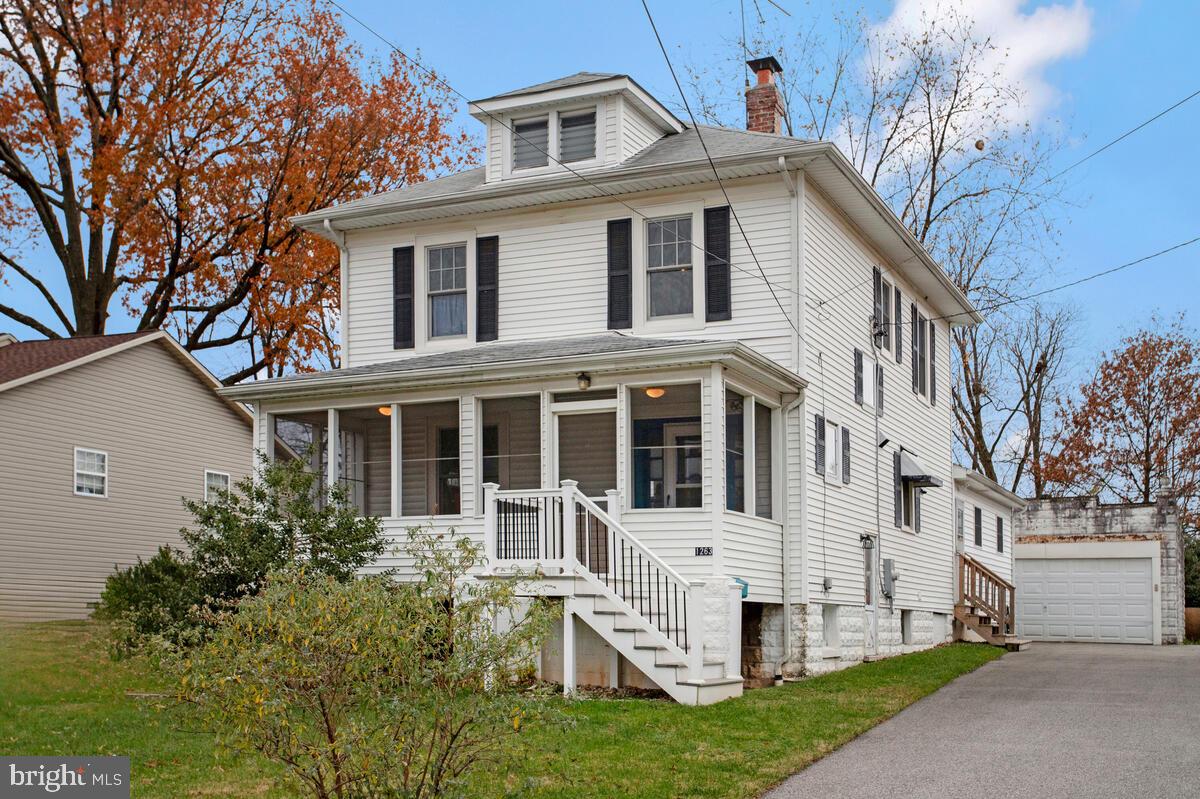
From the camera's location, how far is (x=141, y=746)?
35.6 feet

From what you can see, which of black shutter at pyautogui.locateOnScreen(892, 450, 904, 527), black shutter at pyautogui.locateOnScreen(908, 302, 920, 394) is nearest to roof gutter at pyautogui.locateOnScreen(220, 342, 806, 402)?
black shutter at pyautogui.locateOnScreen(892, 450, 904, 527)

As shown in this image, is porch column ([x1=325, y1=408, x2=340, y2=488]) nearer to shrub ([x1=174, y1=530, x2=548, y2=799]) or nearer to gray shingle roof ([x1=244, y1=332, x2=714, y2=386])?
gray shingle roof ([x1=244, y1=332, x2=714, y2=386])

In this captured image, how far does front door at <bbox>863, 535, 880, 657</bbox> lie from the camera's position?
64.8 feet

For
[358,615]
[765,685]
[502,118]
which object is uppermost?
[502,118]

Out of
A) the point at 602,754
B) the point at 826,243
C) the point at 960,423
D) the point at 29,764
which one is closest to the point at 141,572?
the point at 29,764

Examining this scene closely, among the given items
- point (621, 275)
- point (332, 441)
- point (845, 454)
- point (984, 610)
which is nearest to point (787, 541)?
point (845, 454)

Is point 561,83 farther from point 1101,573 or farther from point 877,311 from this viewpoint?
point 1101,573

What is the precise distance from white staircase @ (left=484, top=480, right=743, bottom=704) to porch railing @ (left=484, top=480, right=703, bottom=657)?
1 centimetres

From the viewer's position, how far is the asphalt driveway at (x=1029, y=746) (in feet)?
30.9

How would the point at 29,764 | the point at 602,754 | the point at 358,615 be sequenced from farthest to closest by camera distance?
the point at 602,754
the point at 29,764
the point at 358,615

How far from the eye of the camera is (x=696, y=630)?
1353cm

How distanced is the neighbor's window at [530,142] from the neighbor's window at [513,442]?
11.5ft

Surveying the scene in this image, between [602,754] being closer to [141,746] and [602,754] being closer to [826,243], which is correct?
[141,746]

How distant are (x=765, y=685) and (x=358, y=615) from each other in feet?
33.7
